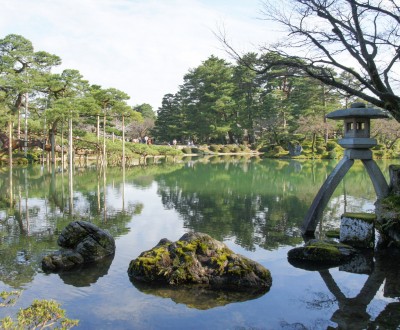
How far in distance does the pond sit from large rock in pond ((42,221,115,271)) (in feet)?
0.84

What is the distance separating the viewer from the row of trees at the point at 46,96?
2419 cm

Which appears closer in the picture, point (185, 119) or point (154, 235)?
point (154, 235)

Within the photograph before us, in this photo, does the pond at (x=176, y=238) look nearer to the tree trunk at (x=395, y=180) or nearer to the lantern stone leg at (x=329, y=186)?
the lantern stone leg at (x=329, y=186)

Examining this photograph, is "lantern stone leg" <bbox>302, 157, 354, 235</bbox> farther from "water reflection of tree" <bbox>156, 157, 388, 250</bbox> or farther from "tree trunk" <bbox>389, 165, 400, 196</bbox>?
"tree trunk" <bbox>389, 165, 400, 196</bbox>

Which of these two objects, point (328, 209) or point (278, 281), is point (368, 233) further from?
point (328, 209)

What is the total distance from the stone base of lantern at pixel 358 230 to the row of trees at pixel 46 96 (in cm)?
1856

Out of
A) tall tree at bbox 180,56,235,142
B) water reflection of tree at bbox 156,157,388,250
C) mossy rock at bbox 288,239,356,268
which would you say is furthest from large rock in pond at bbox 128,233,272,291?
tall tree at bbox 180,56,235,142

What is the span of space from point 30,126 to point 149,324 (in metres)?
29.3

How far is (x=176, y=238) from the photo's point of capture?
9.20 metres

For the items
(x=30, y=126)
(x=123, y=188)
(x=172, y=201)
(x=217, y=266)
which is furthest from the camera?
(x=30, y=126)

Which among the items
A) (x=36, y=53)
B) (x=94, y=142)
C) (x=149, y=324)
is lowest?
(x=149, y=324)

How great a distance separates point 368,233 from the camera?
8.29 meters

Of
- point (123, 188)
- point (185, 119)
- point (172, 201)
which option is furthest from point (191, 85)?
point (172, 201)

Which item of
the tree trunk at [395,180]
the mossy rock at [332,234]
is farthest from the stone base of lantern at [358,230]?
the tree trunk at [395,180]
